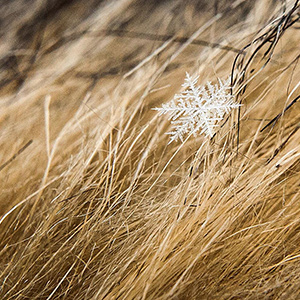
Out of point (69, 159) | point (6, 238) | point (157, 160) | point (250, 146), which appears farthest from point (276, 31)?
point (6, 238)

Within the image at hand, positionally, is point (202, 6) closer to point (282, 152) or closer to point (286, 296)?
point (282, 152)

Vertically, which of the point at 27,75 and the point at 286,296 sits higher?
the point at 27,75

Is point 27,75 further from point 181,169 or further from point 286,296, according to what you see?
point 286,296

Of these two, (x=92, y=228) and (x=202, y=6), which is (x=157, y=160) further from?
(x=202, y=6)

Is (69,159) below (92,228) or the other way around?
the other way around

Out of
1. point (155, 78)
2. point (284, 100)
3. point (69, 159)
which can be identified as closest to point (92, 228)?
point (69, 159)

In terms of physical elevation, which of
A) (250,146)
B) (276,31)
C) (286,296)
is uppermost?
(276,31)

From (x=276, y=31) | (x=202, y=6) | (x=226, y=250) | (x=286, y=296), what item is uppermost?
(x=202, y=6)
